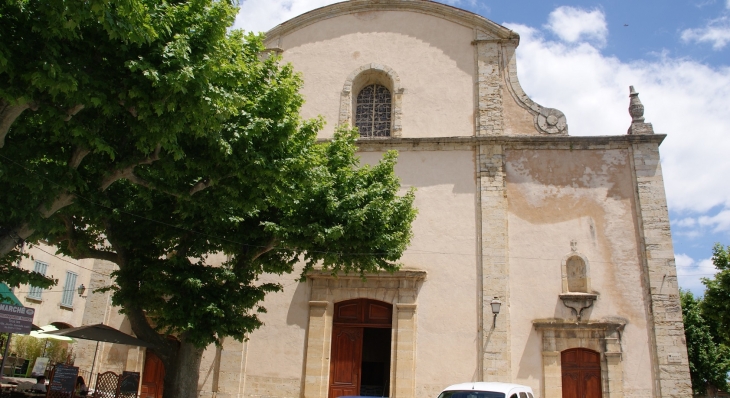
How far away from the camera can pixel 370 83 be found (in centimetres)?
1750

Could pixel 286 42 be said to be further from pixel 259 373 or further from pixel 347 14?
pixel 259 373

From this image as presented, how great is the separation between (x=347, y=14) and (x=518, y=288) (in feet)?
31.3

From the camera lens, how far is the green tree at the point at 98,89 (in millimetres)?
6539

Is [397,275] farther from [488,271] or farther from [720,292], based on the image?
[720,292]

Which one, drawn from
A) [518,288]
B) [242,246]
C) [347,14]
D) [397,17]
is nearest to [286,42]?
[347,14]

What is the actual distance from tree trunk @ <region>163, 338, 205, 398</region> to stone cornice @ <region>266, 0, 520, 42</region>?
A: 34.4 ft

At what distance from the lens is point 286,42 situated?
1792 centimetres

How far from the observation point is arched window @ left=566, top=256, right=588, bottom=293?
1442cm

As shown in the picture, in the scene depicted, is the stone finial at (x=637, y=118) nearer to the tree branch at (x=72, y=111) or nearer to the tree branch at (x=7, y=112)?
the tree branch at (x=72, y=111)

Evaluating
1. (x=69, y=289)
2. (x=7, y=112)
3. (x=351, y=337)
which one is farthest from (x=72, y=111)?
(x=69, y=289)

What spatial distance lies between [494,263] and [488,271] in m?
0.26

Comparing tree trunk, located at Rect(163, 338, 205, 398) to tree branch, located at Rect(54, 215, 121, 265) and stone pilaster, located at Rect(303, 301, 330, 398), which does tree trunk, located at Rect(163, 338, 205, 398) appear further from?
stone pilaster, located at Rect(303, 301, 330, 398)

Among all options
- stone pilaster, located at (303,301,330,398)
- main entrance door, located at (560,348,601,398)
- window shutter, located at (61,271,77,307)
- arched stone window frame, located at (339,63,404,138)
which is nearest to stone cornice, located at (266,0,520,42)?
arched stone window frame, located at (339,63,404,138)

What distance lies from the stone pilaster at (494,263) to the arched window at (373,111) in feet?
9.76
